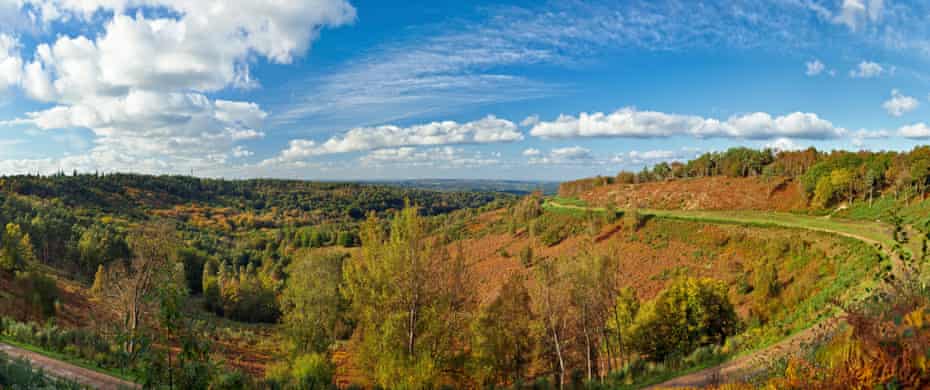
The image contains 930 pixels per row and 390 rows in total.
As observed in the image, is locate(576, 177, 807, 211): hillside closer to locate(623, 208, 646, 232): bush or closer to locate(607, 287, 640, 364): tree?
locate(623, 208, 646, 232): bush

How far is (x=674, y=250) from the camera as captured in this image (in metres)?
50.3

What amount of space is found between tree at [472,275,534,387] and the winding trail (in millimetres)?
8163

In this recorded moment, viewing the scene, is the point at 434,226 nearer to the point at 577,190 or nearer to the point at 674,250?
the point at 674,250

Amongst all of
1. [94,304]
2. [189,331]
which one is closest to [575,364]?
[189,331]

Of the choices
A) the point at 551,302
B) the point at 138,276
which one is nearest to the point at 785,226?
the point at 551,302

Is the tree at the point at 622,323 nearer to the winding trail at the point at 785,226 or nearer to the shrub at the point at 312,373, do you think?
the winding trail at the point at 785,226

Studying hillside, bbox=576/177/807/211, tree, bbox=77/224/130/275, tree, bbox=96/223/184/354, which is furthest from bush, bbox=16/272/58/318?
hillside, bbox=576/177/807/211

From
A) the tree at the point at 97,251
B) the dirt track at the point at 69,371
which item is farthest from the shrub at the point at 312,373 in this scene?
the tree at the point at 97,251

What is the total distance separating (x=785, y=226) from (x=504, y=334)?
36404 millimetres

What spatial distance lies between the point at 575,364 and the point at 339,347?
61.3ft

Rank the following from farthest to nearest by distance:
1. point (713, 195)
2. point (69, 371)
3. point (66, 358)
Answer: point (713, 195) < point (66, 358) < point (69, 371)

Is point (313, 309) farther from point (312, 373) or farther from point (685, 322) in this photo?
point (685, 322)

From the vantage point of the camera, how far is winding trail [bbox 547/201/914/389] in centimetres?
1177

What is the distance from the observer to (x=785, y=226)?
4338 cm
